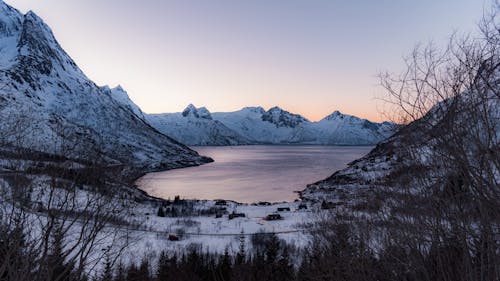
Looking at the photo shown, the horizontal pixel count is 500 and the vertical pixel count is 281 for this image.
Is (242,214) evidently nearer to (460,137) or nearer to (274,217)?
(274,217)

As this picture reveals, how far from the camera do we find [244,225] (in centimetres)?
4059

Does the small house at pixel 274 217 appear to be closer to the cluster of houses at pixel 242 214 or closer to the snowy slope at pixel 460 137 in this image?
the cluster of houses at pixel 242 214

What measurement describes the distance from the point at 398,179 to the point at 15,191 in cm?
1035

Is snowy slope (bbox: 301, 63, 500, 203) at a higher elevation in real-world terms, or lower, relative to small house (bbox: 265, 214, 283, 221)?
higher

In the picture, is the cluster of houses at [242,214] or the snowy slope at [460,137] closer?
the snowy slope at [460,137]

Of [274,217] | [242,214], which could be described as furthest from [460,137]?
[242,214]

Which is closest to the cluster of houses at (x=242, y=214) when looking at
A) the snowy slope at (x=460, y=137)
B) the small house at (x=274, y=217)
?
the small house at (x=274, y=217)

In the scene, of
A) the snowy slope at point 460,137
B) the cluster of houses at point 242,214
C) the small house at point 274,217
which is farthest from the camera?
the cluster of houses at point 242,214

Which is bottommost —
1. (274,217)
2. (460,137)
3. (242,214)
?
(242,214)

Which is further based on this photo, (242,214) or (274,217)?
(242,214)

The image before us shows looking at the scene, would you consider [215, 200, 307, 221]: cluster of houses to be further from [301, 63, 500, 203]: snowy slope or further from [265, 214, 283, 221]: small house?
[301, 63, 500, 203]: snowy slope

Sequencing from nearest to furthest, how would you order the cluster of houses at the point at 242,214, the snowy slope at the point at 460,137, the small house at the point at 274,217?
the snowy slope at the point at 460,137
the small house at the point at 274,217
the cluster of houses at the point at 242,214

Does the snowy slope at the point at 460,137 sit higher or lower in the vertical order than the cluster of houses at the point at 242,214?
higher

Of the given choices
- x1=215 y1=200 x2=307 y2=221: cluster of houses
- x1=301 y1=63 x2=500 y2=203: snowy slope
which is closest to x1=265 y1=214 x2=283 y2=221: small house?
x1=215 y1=200 x2=307 y2=221: cluster of houses
